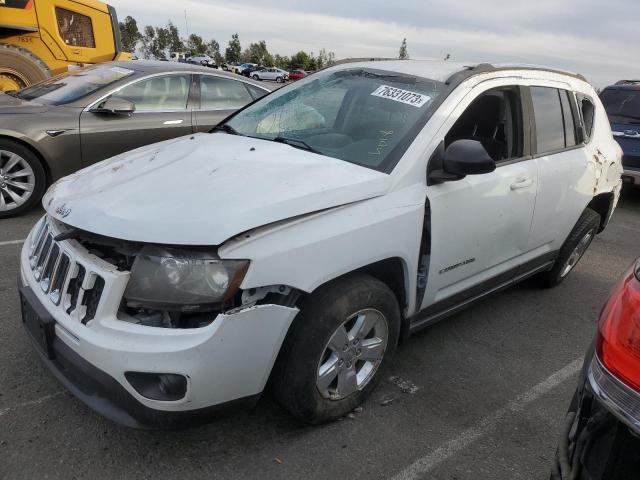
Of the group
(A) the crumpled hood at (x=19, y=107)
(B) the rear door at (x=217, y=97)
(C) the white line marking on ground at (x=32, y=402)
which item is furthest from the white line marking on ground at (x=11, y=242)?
(C) the white line marking on ground at (x=32, y=402)

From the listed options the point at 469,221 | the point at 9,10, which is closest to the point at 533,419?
the point at 469,221

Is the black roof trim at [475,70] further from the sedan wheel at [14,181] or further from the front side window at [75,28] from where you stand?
the front side window at [75,28]

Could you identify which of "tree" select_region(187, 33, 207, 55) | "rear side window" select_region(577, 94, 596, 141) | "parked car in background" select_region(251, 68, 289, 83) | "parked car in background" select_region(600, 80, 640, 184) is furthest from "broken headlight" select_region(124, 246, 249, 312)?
"tree" select_region(187, 33, 207, 55)

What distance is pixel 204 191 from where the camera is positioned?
2.27 metres

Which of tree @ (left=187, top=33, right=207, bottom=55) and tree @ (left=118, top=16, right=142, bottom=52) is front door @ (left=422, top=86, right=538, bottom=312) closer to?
tree @ (left=118, top=16, right=142, bottom=52)

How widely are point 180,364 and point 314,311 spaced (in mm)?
597

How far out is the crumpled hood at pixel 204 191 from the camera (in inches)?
81.1

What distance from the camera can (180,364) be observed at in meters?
1.95

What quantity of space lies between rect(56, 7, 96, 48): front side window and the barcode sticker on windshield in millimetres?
9085

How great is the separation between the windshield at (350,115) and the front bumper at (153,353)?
1.06 meters

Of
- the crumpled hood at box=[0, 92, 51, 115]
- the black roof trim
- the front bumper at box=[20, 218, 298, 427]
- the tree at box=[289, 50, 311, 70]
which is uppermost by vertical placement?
the black roof trim

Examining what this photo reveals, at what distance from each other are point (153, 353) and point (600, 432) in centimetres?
147

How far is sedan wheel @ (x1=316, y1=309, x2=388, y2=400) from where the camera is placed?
2.42m

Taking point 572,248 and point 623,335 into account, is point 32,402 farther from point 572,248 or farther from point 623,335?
point 572,248
